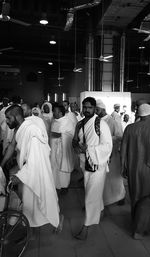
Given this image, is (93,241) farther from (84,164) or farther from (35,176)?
(35,176)

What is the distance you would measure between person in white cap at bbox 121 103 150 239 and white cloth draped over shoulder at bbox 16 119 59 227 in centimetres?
90

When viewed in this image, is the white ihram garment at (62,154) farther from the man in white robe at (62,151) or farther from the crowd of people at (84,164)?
the crowd of people at (84,164)

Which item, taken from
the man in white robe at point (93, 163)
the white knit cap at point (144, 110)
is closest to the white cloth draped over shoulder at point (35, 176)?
the man in white robe at point (93, 163)

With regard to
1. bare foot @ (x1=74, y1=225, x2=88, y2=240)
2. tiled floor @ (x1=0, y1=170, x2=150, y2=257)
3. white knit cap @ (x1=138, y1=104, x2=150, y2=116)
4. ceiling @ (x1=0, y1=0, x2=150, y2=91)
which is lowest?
tiled floor @ (x1=0, y1=170, x2=150, y2=257)

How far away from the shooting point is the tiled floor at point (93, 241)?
2732mm

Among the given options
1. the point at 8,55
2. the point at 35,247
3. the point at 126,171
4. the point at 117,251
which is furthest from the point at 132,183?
the point at 8,55

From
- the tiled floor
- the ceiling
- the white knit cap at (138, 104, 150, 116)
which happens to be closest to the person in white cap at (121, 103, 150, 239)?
the white knit cap at (138, 104, 150, 116)

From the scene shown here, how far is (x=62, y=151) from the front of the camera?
470cm

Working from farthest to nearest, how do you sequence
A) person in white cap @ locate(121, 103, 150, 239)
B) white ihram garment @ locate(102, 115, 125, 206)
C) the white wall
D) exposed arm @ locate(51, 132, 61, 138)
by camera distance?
the white wall < exposed arm @ locate(51, 132, 61, 138) < white ihram garment @ locate(102, 115, 125, 206) < person in white cap @ locate(121, 103, 150, 239)

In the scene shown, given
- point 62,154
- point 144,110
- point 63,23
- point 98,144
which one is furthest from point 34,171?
point 63,23

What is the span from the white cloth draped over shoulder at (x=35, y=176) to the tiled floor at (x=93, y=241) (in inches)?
9.0

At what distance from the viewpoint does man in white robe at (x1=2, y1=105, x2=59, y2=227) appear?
2805 mm

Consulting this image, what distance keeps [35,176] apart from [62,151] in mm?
1872

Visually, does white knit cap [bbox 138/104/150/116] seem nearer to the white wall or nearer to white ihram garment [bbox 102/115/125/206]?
white ihram garment [bbox 102/115/125/206]
